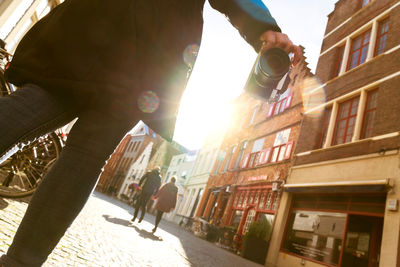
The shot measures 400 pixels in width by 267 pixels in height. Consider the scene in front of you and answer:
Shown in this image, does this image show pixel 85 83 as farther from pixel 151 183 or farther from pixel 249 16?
pixel 151 183

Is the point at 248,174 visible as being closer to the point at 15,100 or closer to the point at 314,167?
the point at 314,167

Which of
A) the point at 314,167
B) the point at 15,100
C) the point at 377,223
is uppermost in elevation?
the point at 314,167

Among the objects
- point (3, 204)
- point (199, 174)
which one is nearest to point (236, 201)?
point (199, 174)

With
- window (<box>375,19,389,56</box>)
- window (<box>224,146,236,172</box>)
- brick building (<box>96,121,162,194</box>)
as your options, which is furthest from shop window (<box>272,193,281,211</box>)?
brick building (<box>96,121,162,194</box>)

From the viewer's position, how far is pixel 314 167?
1070 centimetres

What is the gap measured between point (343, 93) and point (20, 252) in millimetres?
12297

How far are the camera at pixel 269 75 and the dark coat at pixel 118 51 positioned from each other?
12cm

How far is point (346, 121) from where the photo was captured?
34.7ft

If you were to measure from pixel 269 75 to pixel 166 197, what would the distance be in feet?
24.3

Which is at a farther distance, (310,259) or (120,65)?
(310,259)

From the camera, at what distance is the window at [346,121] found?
10.2 metres

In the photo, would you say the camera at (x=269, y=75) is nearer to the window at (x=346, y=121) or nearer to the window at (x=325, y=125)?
the window at (x=346, y=121)

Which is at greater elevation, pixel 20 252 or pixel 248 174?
pixel 248 174

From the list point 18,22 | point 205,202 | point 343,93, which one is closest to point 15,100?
point 18,22
